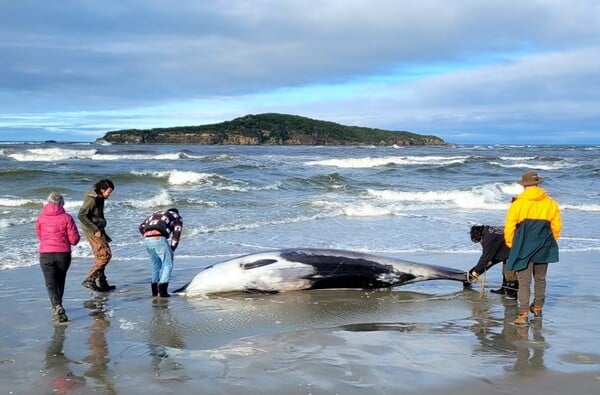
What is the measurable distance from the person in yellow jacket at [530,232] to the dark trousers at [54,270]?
559 centimetres

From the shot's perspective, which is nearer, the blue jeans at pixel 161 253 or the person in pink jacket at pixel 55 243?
the person in pink jacket at pixel 55 243

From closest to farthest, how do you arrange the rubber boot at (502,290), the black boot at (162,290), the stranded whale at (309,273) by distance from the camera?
the black boot at (162,290) < the rubber boot at (502,290) < the stranded whale at (309,273)

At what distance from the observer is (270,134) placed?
134750mm

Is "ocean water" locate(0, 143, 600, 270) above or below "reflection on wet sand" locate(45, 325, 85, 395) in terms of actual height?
above

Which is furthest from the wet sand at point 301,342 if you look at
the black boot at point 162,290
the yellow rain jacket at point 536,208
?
the yellow rain jacket at point 536,208

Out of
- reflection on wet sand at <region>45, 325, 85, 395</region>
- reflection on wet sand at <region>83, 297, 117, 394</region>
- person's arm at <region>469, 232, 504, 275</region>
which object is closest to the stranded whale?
person's arm at <region>469, 232, 504, 275</region>

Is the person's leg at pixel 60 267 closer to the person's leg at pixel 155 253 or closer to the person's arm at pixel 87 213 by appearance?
the person's leg at pixel 155 253

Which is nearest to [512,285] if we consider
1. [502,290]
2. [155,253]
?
[502,290]

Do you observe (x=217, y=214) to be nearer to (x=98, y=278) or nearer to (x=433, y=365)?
(x=98, y=278)

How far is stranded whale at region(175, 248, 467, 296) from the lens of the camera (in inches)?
375

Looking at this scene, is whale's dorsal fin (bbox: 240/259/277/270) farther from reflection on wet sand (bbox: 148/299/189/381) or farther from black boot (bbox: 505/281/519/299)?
black boot (bbox: 505/281/519/299)

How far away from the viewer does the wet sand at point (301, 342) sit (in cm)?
553

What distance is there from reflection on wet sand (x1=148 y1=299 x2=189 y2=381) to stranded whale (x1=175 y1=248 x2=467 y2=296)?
1076 millimetres

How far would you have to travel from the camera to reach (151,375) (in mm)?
5730
